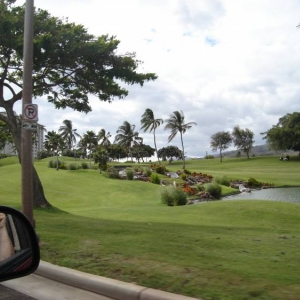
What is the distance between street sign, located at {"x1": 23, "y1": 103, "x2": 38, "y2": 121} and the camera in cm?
884

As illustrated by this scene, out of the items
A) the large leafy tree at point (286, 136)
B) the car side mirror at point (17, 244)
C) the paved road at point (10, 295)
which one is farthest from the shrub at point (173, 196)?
the large leafy tree at point (286, 136)

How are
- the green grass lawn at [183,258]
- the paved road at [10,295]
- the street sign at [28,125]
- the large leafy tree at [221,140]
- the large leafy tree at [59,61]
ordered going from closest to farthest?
1. the green grass lawn at [183,258]
2. the paved road at [10,295]
3. the street sign at [28,125]
4. the large leafy tree at [59,61]
5. the large leafy tree at [221,140]

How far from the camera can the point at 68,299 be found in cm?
552

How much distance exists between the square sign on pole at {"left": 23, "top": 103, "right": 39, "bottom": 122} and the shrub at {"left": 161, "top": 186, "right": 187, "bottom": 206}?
18.5 meters

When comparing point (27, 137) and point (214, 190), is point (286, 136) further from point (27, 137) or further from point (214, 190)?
point (27, 137)

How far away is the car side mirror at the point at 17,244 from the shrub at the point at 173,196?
2328cm

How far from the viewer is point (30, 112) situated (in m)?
8.90

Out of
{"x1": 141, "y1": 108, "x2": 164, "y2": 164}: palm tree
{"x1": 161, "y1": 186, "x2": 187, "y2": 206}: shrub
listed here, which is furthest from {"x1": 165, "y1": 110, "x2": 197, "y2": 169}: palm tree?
{"x1": 161, "y1": 186, "x2": 187, "y2": 206}: shrub

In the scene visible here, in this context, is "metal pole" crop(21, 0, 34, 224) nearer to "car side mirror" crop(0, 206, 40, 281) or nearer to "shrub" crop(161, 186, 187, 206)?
"car side mirror" crop(0, 206, 40, 281)

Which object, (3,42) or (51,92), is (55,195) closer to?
(51,92)

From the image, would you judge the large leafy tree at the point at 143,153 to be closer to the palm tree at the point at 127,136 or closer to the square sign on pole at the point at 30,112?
the palm tree at the point at 127,136

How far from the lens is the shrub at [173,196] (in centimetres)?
2653

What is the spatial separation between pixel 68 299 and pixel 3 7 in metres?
13.3

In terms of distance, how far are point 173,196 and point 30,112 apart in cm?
1870
